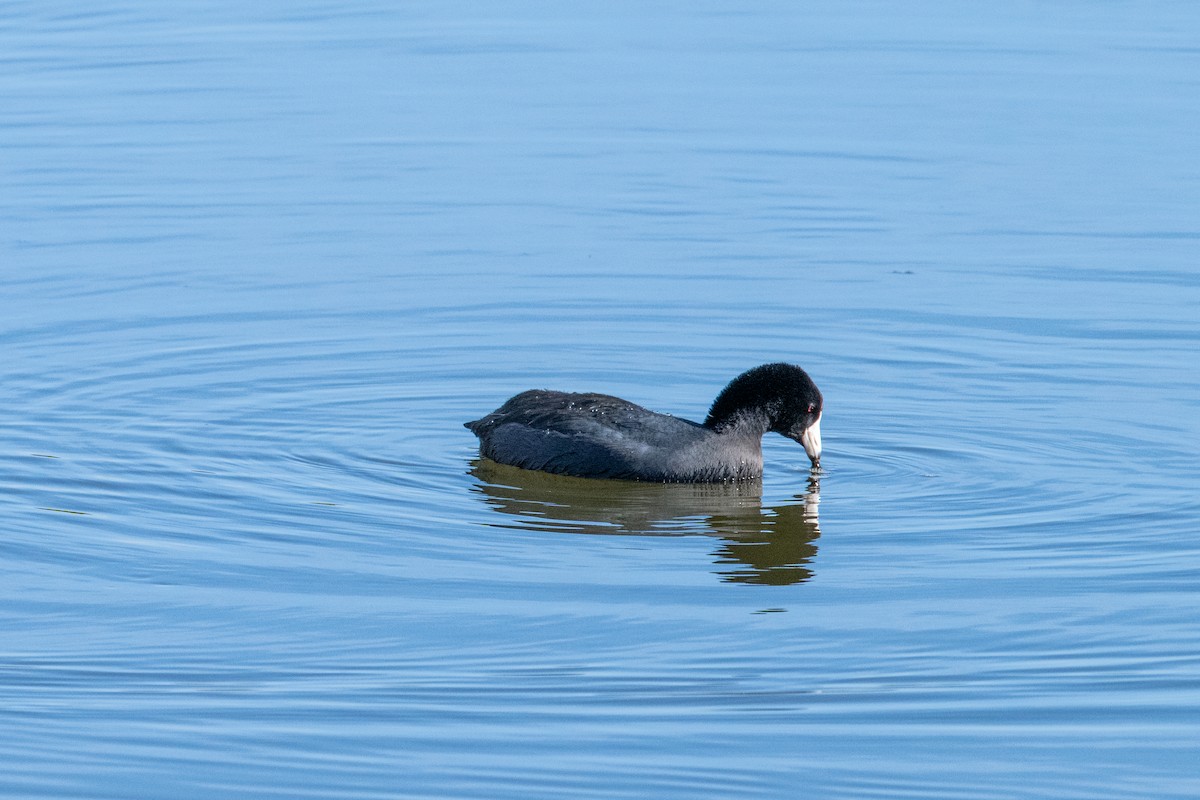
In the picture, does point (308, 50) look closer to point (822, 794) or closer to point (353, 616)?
point (353, 616)

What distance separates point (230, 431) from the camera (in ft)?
36.8

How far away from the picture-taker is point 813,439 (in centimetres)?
1078

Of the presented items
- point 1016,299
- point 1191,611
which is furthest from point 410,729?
point 1016,299

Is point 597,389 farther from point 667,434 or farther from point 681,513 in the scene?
point 681,513

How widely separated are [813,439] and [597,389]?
1.96m

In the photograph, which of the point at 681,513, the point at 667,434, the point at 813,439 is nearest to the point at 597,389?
the point at 667,434

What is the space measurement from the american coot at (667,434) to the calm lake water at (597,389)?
15 cm

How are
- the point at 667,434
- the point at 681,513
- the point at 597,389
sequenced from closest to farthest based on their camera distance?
the point at 681,513 → the point at 667,434 → the point at 597,389

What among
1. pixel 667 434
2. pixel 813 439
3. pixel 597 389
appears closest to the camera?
pixel 667 434

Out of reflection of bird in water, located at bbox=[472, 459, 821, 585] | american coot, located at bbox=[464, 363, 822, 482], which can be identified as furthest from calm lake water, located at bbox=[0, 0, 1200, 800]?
american coot, located at bbox=[464, 363, 822, 482]

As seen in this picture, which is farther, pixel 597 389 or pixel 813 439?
pixel 597 389

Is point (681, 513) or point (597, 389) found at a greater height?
point (597, 389)

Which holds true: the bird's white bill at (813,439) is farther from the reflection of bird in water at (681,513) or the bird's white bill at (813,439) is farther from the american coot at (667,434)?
the reflection of bird in water at (681,513)

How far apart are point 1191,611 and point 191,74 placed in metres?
15.3
